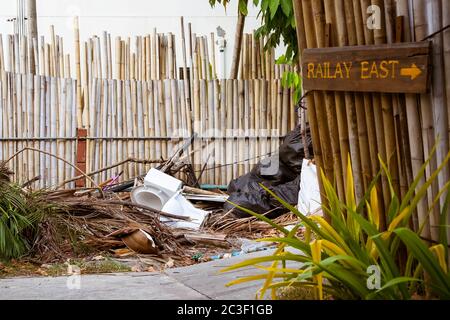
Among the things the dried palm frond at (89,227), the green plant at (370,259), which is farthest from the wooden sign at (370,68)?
the dried palm frond at (89,227)

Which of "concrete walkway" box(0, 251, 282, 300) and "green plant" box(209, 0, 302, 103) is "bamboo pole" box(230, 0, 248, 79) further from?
"concrete walkway" box(0, 251, 282, 300)

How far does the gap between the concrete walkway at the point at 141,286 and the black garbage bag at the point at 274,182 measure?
3.23 meters

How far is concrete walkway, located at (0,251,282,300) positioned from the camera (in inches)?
178

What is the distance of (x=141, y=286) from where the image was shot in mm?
4973

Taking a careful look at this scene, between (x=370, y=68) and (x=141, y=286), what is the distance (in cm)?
226

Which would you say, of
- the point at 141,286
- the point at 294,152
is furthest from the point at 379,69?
the point at 294,152

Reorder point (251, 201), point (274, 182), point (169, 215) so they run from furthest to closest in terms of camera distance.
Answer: point (274, 182)
point (251, 201)
point (169, 215)

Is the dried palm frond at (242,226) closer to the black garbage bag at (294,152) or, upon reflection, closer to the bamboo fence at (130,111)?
the black garbage bag at (294,152)

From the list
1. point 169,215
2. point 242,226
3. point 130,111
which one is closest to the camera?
point 169,215

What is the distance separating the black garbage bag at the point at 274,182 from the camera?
29.8 feet

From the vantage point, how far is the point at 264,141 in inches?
438

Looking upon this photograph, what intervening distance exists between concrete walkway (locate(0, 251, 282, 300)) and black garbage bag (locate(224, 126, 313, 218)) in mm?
3233

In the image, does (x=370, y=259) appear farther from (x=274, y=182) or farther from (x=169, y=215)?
(x=274, y=182)
